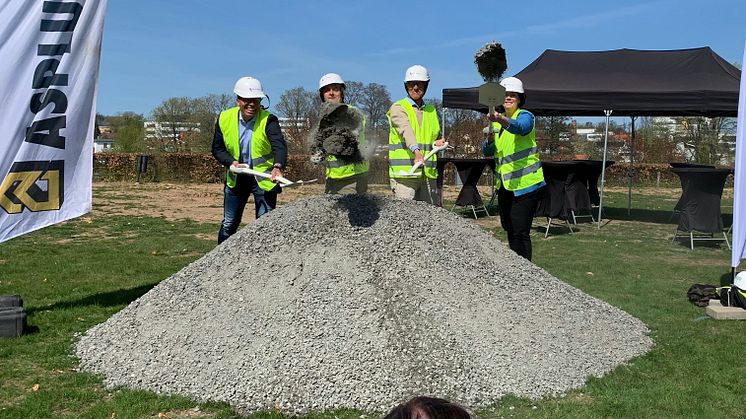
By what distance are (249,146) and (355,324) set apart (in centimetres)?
236

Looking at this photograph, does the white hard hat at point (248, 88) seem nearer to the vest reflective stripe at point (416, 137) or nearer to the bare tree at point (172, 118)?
the vest reflective stripe at point (416, 137)

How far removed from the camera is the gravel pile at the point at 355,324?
360cm

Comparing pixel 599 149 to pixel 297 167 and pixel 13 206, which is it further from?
pixel 13 206

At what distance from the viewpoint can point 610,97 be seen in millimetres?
10508

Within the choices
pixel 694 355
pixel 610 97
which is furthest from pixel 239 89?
pixel 610 97

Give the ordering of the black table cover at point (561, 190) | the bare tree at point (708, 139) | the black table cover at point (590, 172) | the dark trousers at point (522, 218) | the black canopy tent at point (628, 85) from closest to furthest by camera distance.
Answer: the dark trousers at point (522, 218), the black canopy tent at point (628, 85), the black table cover at point (561, 190), the black table cover at point (590, 172), the bare tree at point (708, 139)

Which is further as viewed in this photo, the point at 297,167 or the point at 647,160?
the point at 647,160

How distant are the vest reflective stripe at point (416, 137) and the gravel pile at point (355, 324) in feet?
3.20

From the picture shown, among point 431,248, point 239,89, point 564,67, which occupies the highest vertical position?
point 564,67

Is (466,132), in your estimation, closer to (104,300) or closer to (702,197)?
(702,197)

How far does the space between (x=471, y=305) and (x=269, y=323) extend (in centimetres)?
124

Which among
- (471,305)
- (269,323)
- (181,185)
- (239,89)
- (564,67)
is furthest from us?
(181,185)

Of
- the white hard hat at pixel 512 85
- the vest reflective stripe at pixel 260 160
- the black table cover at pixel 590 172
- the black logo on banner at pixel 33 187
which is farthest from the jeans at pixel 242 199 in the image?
the black table cover at pixel 590 172

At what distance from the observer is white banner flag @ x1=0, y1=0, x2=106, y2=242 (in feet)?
15.4
